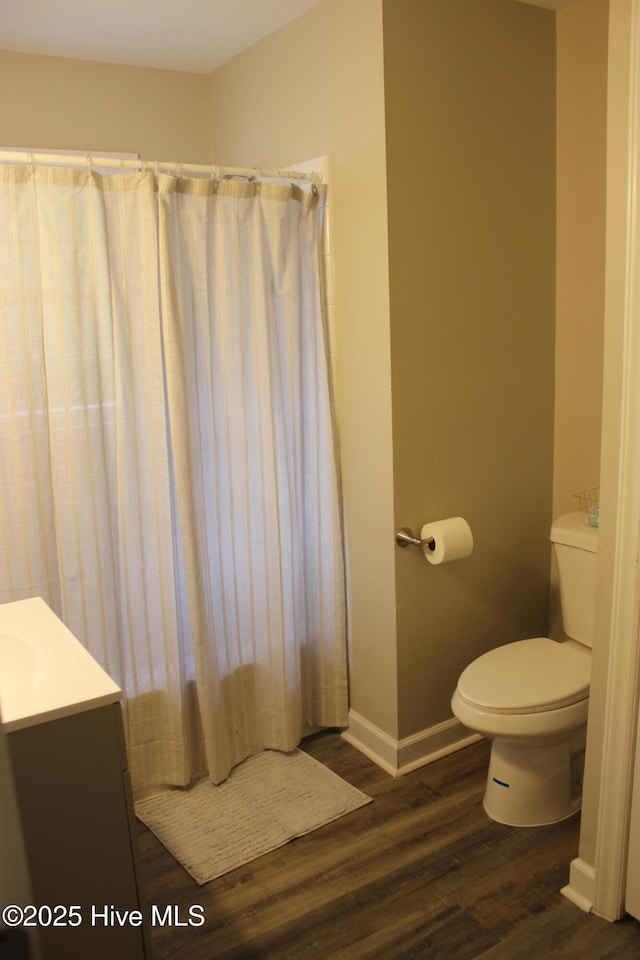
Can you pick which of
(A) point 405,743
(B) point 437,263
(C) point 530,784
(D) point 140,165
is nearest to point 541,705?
(C) point 530,784

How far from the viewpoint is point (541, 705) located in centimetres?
219

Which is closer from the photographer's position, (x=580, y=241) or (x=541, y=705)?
(x=541, y=705)

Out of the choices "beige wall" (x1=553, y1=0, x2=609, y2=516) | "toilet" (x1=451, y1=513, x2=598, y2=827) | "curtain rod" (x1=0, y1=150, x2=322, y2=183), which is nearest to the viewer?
"curtain rod" (x1=0, y1=150, x2=322, y2=183)

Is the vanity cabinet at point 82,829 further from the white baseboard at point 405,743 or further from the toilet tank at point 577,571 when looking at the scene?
the toilet tank at point 577,571

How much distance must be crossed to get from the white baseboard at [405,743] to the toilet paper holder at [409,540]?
2.23ft

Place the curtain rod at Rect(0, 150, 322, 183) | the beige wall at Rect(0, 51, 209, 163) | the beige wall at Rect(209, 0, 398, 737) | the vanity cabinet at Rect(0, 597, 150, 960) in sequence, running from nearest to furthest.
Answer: the vanity cabinet at Rect(0, 597, 150, 960)
the curtain rod at Rect(0, 150, 322, 183)
the beige wall at Rect(209, 0, 398, 737)
the beige wall at Rect(0, 51, 209, 163)

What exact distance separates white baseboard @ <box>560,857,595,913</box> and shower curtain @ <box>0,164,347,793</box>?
1016mm

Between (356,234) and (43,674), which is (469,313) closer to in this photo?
(356,234)

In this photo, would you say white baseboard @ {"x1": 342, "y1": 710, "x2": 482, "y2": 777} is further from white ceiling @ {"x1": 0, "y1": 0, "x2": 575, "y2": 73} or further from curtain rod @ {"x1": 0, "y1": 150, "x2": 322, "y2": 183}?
white ceiling @ {"x1": 0, "y1": 0, "x2": 575, "y2": 73}

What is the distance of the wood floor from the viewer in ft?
6.20

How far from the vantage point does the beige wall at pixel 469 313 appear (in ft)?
7.65

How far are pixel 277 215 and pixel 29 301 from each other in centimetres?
81

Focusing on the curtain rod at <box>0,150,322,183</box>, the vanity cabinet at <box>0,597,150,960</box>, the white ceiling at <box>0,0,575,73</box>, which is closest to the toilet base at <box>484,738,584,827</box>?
the vanity cabinet at <box>0,597,150,960</box>

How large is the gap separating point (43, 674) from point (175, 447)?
3.09 feet
